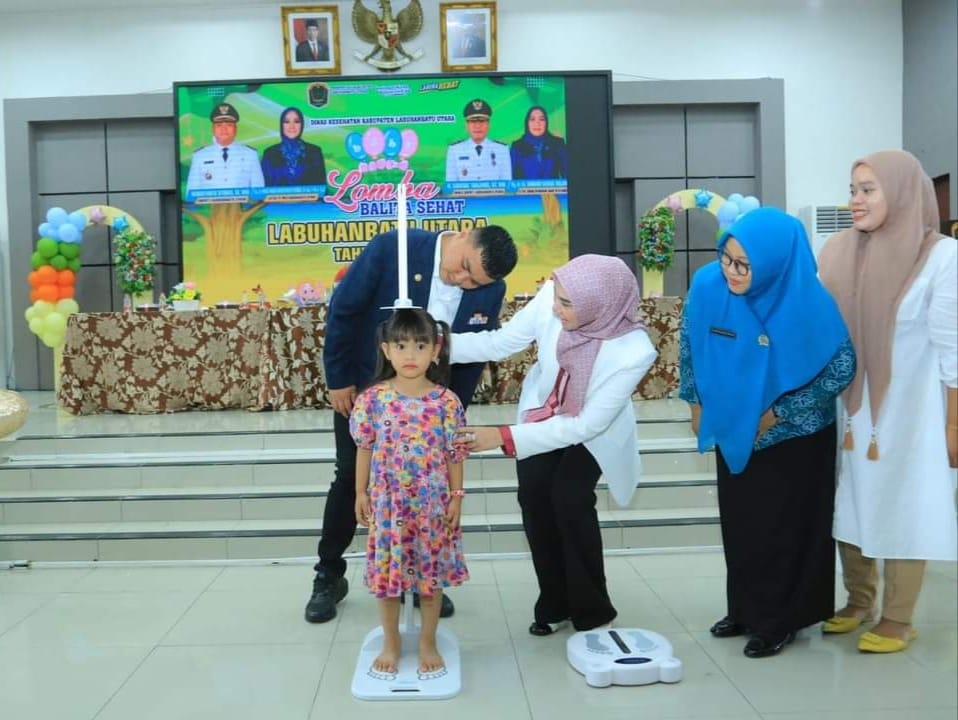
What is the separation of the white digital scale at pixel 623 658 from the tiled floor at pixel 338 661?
0.03m

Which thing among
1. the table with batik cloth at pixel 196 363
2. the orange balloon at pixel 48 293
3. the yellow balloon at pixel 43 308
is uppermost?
the orange balloon at pixel 48 293

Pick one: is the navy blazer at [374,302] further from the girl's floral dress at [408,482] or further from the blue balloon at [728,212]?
the blue balloon at [728,212]

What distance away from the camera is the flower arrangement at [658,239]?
21.8 ft

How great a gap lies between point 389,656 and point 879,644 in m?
1.26

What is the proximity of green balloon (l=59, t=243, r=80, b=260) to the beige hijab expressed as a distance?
624 cm

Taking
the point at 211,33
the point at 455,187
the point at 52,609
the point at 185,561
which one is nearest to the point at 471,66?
the point at 455,187

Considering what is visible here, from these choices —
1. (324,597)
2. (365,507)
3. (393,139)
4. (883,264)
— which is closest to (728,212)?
(393,139)

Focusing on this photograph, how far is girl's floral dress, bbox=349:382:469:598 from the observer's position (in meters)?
2.10

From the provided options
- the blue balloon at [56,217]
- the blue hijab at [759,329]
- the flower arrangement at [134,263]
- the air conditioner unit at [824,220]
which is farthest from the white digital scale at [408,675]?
the air conditioner unit at [824,220]

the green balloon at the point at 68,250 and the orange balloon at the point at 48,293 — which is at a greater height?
the green balloon at the point at 68,250

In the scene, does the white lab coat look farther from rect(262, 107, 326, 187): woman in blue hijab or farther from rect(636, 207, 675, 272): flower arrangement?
rect(262, 107, 326, 187): woman in blue hijab

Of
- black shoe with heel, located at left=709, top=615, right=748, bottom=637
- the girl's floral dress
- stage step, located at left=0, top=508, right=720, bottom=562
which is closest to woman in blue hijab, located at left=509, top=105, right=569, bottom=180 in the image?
stage step, located at left=0, top=508, right=720, bottom=562

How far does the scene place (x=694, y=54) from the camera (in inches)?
298

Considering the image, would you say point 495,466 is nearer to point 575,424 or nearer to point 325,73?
point 575,424
